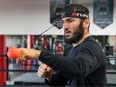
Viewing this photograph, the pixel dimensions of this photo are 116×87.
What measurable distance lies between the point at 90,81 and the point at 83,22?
0.26 m

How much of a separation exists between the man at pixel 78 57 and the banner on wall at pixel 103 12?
1.55 meters

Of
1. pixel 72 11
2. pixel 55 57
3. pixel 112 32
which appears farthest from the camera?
pixel 112 32

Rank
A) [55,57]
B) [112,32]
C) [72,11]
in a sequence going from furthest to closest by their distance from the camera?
1. [112,32]
2. [72,11]
3. [55,57]

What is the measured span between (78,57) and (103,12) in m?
1.86

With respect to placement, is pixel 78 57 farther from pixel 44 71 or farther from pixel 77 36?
pixel 44 71

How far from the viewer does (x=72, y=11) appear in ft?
3.60

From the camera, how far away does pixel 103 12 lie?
8.96 ft

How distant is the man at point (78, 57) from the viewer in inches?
36.1

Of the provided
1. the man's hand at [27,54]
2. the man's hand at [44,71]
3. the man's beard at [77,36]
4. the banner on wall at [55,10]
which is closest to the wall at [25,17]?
the banner on wall at [55,10]

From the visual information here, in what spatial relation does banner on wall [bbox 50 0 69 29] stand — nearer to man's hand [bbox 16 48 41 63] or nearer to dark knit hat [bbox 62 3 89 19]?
dark knit hat [bbox 62 3 89 19]

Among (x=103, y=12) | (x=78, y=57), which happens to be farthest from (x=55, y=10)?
(x=78, y=57)

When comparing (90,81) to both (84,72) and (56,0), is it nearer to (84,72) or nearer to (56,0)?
(84,72)

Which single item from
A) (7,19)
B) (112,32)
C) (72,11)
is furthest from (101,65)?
(7,19)

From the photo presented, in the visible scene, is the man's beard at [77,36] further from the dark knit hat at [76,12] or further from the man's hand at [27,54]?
the man's hand at [27,54]
